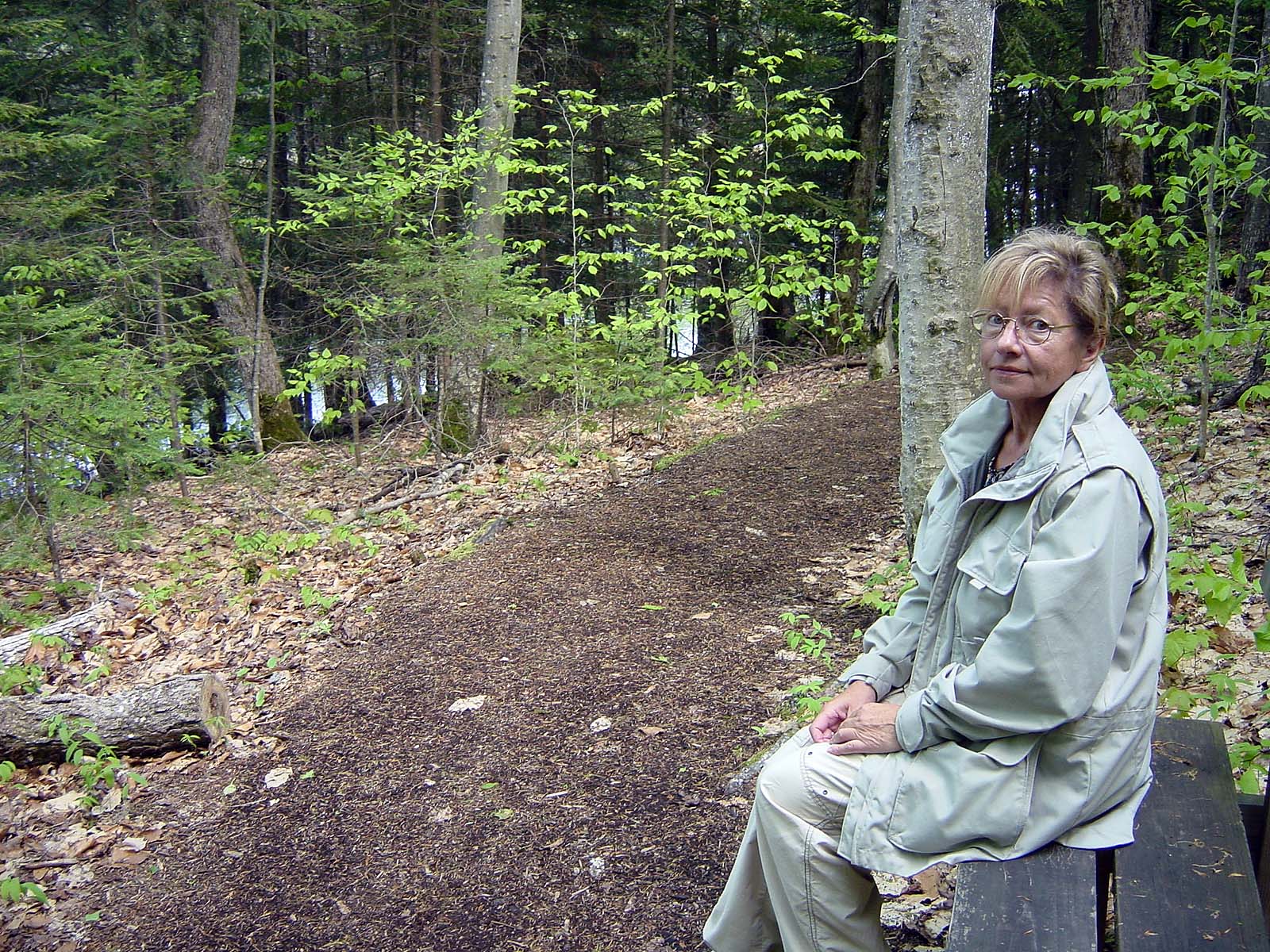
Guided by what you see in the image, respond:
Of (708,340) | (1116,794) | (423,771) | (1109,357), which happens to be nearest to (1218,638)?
(1116,794)

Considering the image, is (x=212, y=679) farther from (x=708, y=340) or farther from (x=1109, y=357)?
(x=708, y=340)

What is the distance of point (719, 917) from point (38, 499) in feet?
21.0

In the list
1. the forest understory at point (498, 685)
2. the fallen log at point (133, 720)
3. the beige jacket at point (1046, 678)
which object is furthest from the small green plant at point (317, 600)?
the beige jacket at point (1046, 678)

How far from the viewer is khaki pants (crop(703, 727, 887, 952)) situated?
2.16m

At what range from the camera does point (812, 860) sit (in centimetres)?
216

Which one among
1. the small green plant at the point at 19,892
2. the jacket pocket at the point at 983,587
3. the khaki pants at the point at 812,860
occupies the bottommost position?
the small green plant at the point at 19,892

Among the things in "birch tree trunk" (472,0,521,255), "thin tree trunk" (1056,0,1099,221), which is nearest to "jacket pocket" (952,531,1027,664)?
"birch tree trunk" (472,0,521,255)

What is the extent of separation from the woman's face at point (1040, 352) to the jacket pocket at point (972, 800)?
31.9 inches

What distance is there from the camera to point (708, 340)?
19.0m

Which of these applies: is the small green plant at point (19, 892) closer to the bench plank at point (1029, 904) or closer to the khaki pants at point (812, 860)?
the khaki pants at point (812, 860)

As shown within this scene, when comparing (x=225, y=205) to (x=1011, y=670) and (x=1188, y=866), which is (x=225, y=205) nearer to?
(x=1011, y=670)

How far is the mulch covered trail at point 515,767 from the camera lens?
3.34 metres

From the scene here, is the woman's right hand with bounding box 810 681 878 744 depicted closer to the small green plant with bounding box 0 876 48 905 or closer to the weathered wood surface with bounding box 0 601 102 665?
the small green plant with bounding box 0 876 48 905

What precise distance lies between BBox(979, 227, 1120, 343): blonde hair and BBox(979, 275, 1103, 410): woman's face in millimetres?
16
